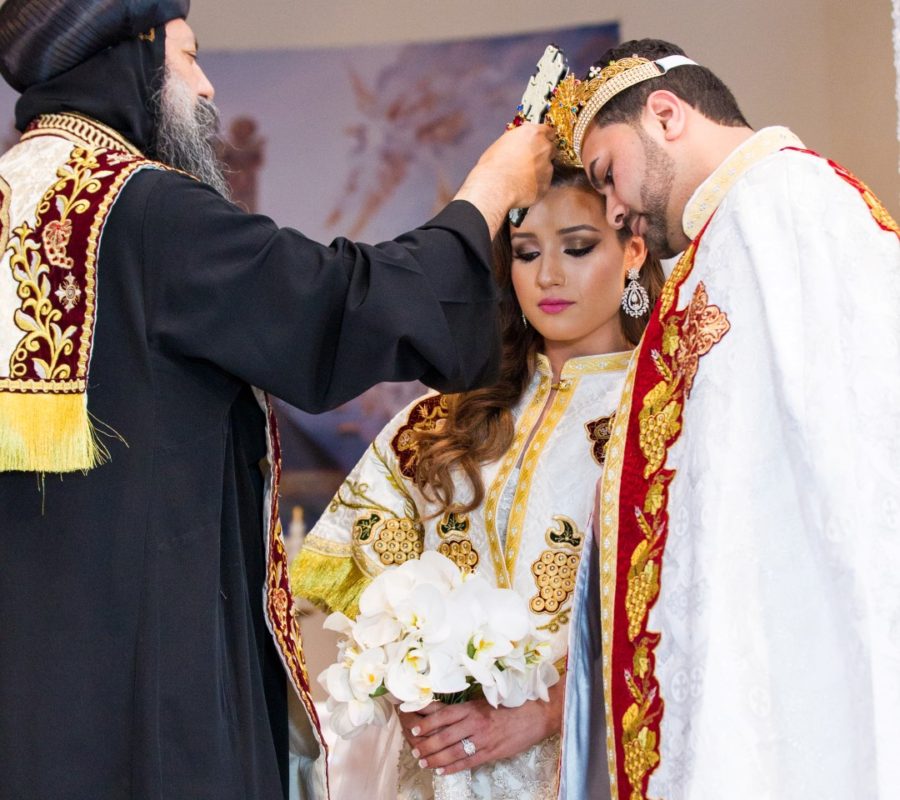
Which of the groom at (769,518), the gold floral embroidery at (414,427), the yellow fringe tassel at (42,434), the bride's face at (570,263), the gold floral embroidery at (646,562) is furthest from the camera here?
the gold floral embroidery at (414,427)

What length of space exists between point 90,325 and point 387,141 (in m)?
3.91

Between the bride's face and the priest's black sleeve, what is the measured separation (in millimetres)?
819

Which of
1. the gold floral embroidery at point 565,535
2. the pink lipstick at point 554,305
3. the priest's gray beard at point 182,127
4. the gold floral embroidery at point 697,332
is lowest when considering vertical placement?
the gold floral embroidery at point 565,535

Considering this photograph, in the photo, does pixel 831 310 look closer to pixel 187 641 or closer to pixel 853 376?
pixel 853 376

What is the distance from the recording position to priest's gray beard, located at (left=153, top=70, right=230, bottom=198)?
2195 millimetres

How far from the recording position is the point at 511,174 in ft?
7.75

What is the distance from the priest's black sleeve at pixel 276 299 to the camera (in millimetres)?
1921

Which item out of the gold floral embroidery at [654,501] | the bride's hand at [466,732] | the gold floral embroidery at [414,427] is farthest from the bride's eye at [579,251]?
the bride's hand at [466,732]

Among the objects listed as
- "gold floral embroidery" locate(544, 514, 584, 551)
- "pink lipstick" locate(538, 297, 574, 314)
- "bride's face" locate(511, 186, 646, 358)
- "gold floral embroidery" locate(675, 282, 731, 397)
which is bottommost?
"gold floral embroidery" locate(544, 514, 584, 551)

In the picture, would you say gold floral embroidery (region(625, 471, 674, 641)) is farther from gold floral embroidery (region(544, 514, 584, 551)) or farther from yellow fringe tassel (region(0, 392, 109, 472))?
yellow fringe tassel (region(0, 392, 109, 472))

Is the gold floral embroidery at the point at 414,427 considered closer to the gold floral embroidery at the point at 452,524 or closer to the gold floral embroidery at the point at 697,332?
the gold floral embroidery at the point at 452,524

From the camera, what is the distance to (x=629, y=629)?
6.55ft

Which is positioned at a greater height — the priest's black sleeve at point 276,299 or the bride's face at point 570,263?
the bride's face at point 570,263

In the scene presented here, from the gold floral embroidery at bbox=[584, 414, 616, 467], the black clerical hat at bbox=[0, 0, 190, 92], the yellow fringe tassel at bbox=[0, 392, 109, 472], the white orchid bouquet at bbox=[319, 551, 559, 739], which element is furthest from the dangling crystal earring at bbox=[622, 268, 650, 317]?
the yellow fringe tassel at bbox=[0, 392, 109, 472]
